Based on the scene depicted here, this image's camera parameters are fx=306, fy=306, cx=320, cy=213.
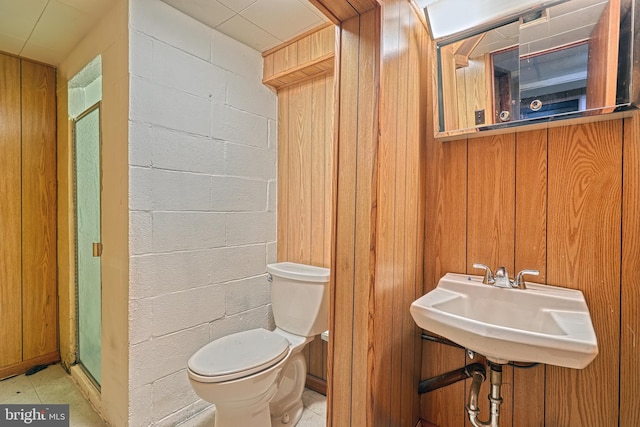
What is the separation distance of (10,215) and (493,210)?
286 cm

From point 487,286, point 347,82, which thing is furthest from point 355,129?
point 487,286

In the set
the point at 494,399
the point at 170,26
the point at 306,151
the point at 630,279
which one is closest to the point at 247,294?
the point at 306,151

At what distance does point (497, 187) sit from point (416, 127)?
1.47 ft

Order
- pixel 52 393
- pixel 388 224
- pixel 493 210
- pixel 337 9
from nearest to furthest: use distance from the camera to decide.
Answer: pixel 337 9 → pixel 388 224 → pixel 493 210 → pixel 52 393

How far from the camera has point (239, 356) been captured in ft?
4.61

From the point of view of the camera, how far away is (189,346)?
1.67 m

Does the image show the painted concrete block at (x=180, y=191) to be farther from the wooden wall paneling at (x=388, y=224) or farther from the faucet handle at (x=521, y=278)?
the faucet handle at (x=521, y=278)

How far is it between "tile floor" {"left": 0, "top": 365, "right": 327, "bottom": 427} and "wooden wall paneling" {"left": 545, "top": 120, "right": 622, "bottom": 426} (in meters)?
1.12

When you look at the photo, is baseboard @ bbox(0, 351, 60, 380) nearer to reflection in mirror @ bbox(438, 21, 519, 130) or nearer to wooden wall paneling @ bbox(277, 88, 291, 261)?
wooden wall paneling @ bbox(277, 88, 291, 261)

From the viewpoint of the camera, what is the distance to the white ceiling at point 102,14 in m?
1.52

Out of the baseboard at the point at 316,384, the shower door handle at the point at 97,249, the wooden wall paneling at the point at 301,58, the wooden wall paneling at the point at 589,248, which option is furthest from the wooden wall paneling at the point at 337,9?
the baseboard at the point at 316,384

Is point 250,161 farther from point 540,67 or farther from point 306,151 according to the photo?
point 540,67

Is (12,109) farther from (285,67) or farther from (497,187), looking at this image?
(497,187)

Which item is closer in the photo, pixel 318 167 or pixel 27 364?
pixel 318 167
